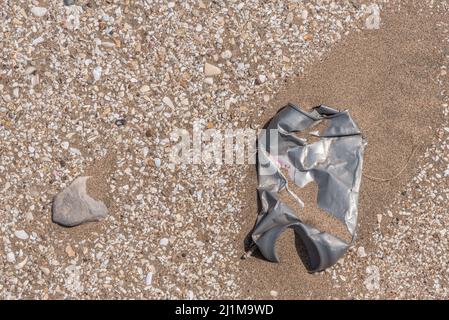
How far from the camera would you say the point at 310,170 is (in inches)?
130

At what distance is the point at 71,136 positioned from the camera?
336cm

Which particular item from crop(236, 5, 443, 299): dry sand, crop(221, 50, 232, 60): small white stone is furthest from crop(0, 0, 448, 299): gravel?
crop(236, 5, 443, 299): dry sand

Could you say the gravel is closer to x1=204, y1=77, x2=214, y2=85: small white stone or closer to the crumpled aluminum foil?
x1=204, y1=77, x2=214, y2=85: small white stone

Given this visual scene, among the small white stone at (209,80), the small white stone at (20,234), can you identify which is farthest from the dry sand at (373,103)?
the small white stone at (20,234)

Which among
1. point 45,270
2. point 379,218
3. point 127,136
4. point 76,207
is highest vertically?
point 127,136

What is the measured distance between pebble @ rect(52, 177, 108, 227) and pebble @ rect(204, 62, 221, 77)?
113cm

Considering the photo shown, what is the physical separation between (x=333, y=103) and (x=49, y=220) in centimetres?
211

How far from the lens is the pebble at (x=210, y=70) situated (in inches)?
134

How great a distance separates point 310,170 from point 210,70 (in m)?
0.98

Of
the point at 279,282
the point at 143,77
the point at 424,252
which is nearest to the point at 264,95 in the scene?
the point at 143,77

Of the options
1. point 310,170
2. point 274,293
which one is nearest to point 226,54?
point 310,170

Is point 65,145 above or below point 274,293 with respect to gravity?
above

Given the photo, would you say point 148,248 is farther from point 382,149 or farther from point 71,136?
point 382,149

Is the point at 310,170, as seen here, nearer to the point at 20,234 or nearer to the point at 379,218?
the point at 379,218
